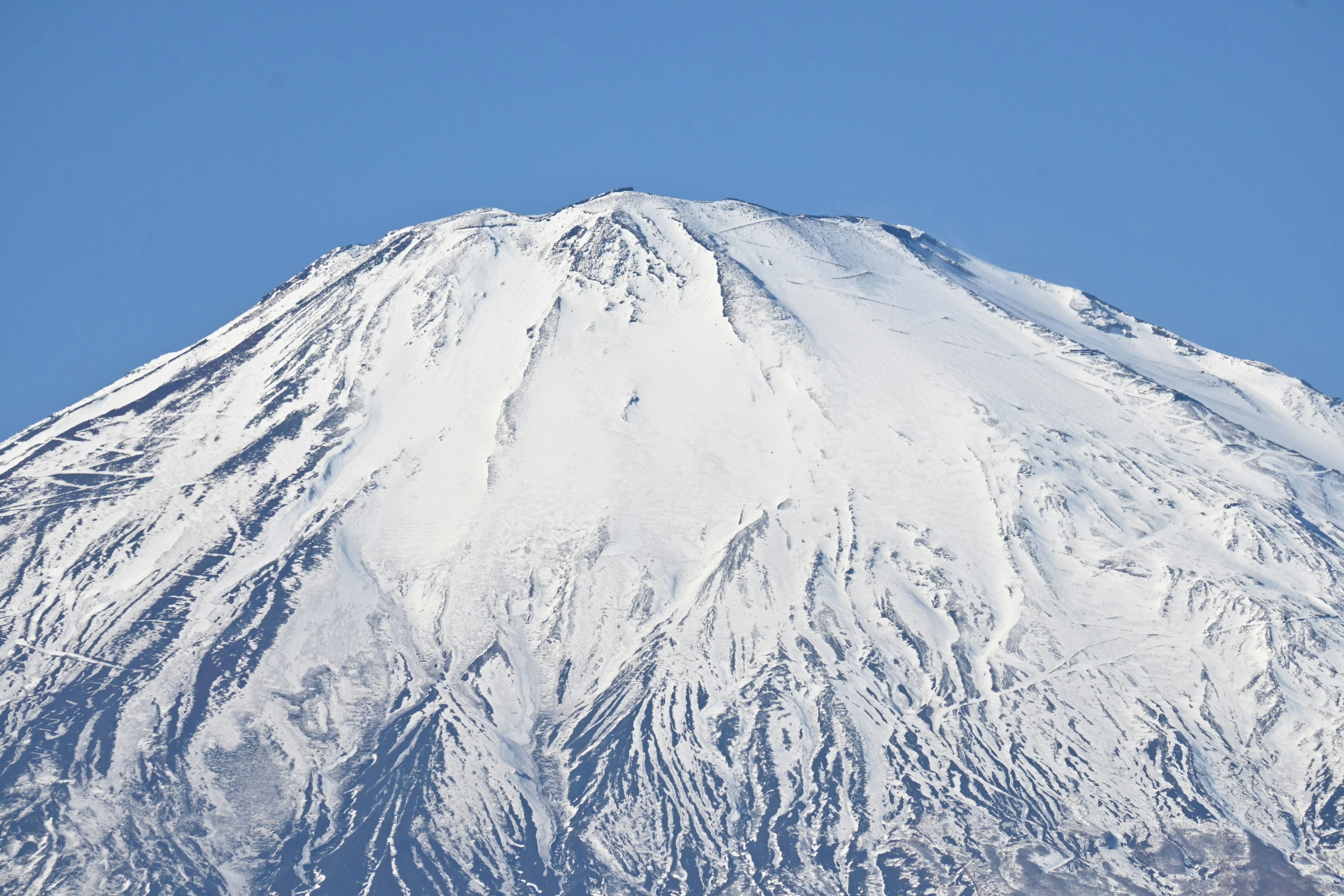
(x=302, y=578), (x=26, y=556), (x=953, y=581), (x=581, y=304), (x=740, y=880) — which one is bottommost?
(x=740, y=880)

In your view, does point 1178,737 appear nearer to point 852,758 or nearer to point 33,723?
point 852,758

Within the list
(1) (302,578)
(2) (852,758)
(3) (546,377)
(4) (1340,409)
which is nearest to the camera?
(2) (852,758)

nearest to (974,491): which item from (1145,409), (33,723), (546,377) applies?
(1145,409)

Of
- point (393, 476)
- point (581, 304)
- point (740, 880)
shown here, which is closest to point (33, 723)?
point (393, 476)

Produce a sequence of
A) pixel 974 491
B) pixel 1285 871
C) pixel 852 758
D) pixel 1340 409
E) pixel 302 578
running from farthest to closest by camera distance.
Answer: pixel 1340 409
pixel 974 491
pixel 302 578
pixel 852 758
pixel 1285 871

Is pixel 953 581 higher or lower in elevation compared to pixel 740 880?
higher

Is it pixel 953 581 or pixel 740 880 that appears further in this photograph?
pixel 953 581

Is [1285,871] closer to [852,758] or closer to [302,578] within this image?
[852,758]
